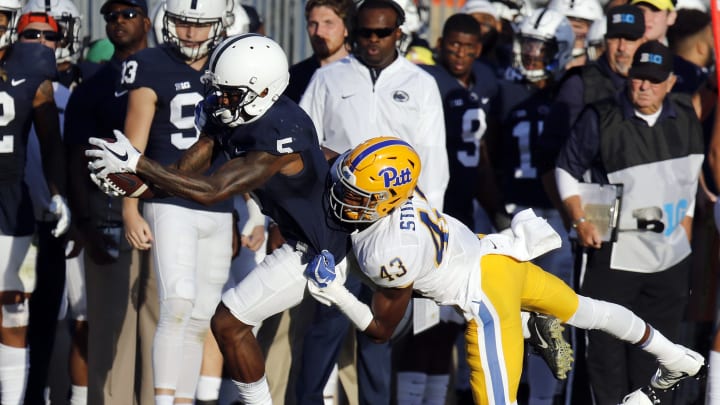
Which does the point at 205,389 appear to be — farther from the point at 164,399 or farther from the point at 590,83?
the point at 590,83

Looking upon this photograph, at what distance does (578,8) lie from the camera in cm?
830

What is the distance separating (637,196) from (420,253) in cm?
156

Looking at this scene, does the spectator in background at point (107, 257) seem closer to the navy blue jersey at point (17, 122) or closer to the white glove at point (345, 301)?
the navy blue jersey at point (17, 122)

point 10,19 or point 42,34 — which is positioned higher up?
point 10,19

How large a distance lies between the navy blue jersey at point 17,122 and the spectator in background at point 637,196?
2458mm

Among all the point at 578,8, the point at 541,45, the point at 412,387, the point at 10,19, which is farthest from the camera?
the point at 578,8

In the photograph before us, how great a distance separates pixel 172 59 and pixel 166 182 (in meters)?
1.07

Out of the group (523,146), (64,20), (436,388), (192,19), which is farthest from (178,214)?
(523,146)

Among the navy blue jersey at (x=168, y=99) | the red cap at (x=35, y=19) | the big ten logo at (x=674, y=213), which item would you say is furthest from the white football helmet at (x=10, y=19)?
the big ten logo at (x=674, y=213)

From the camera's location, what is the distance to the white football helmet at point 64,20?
7.32 metres

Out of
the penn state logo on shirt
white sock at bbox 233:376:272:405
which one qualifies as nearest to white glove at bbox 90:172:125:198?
white sock at bbox 233:376:272:405

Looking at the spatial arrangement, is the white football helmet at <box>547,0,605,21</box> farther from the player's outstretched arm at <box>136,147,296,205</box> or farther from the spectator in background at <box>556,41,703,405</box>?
the player's outstretched arm at <box>136,147,296,205</box>

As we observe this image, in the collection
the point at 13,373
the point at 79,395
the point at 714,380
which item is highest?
the point at 714,380

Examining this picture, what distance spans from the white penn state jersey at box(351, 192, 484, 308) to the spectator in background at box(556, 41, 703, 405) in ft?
3.52
